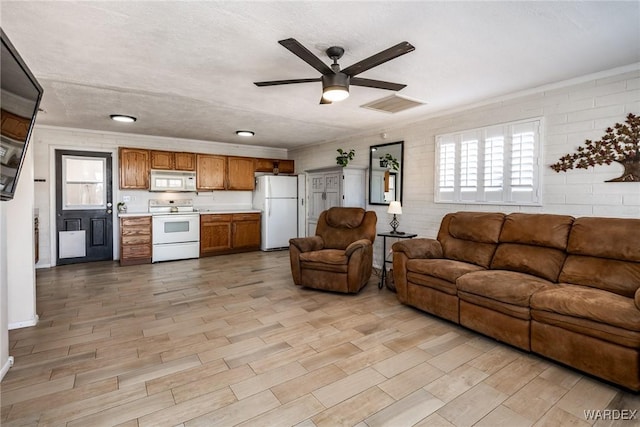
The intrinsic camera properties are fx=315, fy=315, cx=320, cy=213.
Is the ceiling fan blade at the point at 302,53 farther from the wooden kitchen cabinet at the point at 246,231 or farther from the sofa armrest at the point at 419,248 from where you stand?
the wooden kitchen cabinet at the point at 246,231

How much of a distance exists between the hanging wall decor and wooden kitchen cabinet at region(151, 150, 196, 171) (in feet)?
20.0

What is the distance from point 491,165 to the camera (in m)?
3.80

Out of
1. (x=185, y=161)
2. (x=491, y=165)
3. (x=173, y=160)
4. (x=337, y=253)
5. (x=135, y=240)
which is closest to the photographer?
(x=491, y=165)

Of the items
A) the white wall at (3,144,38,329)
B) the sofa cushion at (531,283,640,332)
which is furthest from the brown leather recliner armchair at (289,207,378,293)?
the white wall at (3,144,38,329)

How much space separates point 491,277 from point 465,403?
123cm

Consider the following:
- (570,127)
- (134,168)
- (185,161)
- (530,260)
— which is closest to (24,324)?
(134,168)

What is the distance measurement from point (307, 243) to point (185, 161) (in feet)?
11.5

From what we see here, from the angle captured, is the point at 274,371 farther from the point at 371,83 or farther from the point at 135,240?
the point at 135,240

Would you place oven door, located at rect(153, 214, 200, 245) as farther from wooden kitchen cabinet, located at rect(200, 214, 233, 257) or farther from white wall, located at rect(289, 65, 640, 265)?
white wall, located at rect(289, 65, 640, 265)

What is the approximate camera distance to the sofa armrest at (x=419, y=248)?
350 centimetres

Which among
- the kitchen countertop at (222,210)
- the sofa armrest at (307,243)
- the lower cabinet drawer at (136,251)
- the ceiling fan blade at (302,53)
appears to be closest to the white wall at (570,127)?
the sofa armrest at (307,243)

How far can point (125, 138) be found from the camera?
5.91 metres

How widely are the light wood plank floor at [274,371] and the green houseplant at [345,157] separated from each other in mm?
2555

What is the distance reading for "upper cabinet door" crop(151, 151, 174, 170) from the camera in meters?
5.99
